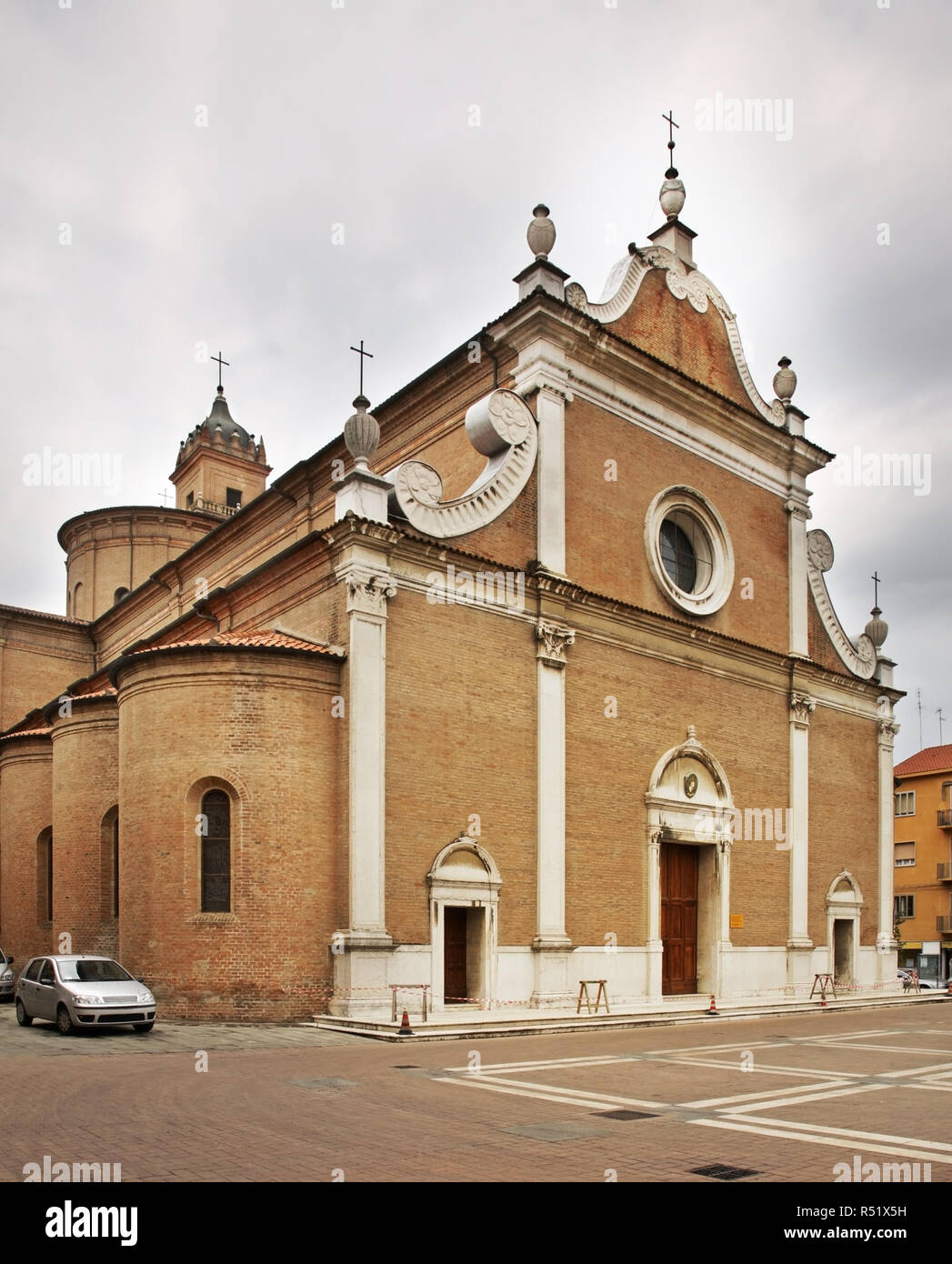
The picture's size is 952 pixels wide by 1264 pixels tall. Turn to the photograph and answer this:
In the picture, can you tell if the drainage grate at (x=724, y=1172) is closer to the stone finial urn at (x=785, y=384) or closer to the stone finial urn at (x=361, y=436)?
the stone finial urn at (x=361, y=436)

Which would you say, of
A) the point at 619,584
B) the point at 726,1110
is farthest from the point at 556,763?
the point at 726,1110

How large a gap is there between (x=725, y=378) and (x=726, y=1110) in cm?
2177

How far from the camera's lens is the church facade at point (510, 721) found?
18.9 meters

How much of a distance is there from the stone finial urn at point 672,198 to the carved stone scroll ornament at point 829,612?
916cm

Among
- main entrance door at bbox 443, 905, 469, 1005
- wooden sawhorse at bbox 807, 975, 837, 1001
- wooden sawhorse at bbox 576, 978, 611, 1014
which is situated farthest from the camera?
wooden sawhorse at bbox 807, 975, 837, 1001

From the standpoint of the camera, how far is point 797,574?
30078 mm

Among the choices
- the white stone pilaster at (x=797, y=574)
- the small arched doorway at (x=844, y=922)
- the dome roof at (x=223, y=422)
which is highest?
the dome roof at (x=223, y=422)

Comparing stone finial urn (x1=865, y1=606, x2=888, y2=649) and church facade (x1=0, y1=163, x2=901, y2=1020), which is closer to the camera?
church facade (x1=0, y1=163, x2=901, y2=1020)

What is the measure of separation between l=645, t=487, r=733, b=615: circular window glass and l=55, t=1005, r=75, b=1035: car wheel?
50.2 feet

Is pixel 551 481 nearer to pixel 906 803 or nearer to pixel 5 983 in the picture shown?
pixel 5 983

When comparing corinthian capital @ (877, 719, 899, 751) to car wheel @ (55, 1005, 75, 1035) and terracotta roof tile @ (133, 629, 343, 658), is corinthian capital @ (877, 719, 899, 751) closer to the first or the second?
terracotta roof tile @ (133, 629, 343, 658)

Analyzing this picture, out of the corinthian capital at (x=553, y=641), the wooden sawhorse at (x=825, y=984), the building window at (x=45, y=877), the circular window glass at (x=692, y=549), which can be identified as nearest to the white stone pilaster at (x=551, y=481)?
the corinthian capital at (x=553, y=641)

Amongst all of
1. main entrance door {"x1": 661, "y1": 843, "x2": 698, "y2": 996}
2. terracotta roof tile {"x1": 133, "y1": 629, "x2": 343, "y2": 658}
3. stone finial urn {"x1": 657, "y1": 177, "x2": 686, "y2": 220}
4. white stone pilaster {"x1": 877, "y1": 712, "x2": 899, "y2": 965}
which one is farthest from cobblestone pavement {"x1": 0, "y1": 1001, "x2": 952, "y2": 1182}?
stone finial urn {"x1": 657, "y1": 177, "x2": 686, "y2": 220}

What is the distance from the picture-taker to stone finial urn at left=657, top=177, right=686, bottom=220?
2917 centimetres
